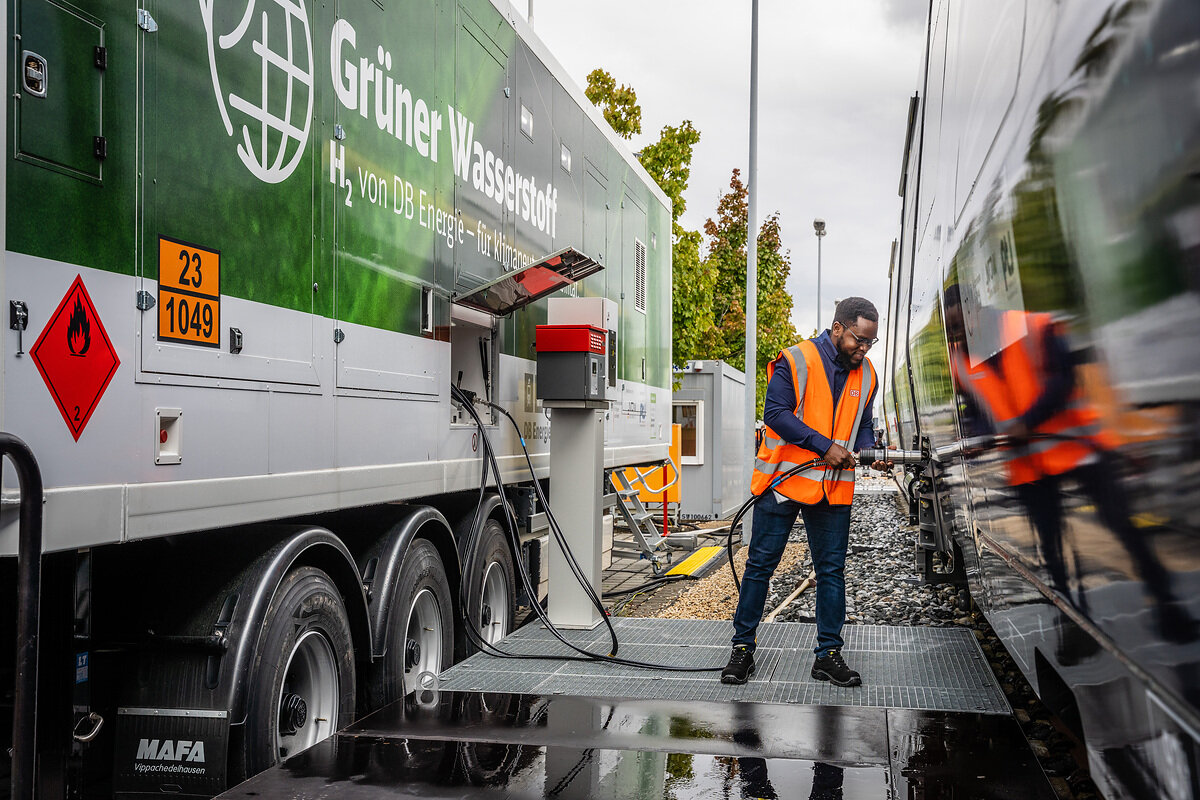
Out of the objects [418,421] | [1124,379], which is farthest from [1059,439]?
[418,421]

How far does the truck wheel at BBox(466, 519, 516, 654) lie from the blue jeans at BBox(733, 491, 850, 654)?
1537 millimetres

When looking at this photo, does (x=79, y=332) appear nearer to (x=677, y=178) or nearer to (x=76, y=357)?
(x=76, y=357)

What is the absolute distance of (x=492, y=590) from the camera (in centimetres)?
693

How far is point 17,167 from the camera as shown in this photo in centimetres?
261

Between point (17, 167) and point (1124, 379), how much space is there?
2.46 meters

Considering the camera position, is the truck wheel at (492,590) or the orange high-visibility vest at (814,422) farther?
the truck wheel at (492,590)

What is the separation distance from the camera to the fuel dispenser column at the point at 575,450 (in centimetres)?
697

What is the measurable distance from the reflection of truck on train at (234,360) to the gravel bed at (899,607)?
307 cm

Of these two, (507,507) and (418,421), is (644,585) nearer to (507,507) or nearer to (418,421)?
(507,507)

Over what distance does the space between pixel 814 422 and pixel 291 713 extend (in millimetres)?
2946

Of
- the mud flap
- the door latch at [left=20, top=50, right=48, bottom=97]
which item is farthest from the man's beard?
the door latch at [left=20, top=50, right=48, bottom=97]

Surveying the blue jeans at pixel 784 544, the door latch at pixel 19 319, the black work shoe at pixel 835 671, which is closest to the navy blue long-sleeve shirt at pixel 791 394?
the blue jeans at pixel 784 544

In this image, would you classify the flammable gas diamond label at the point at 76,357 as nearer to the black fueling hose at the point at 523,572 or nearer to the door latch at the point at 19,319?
the door latch at the point at 19,319

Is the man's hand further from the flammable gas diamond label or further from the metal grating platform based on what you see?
the flammable gas diamond label
